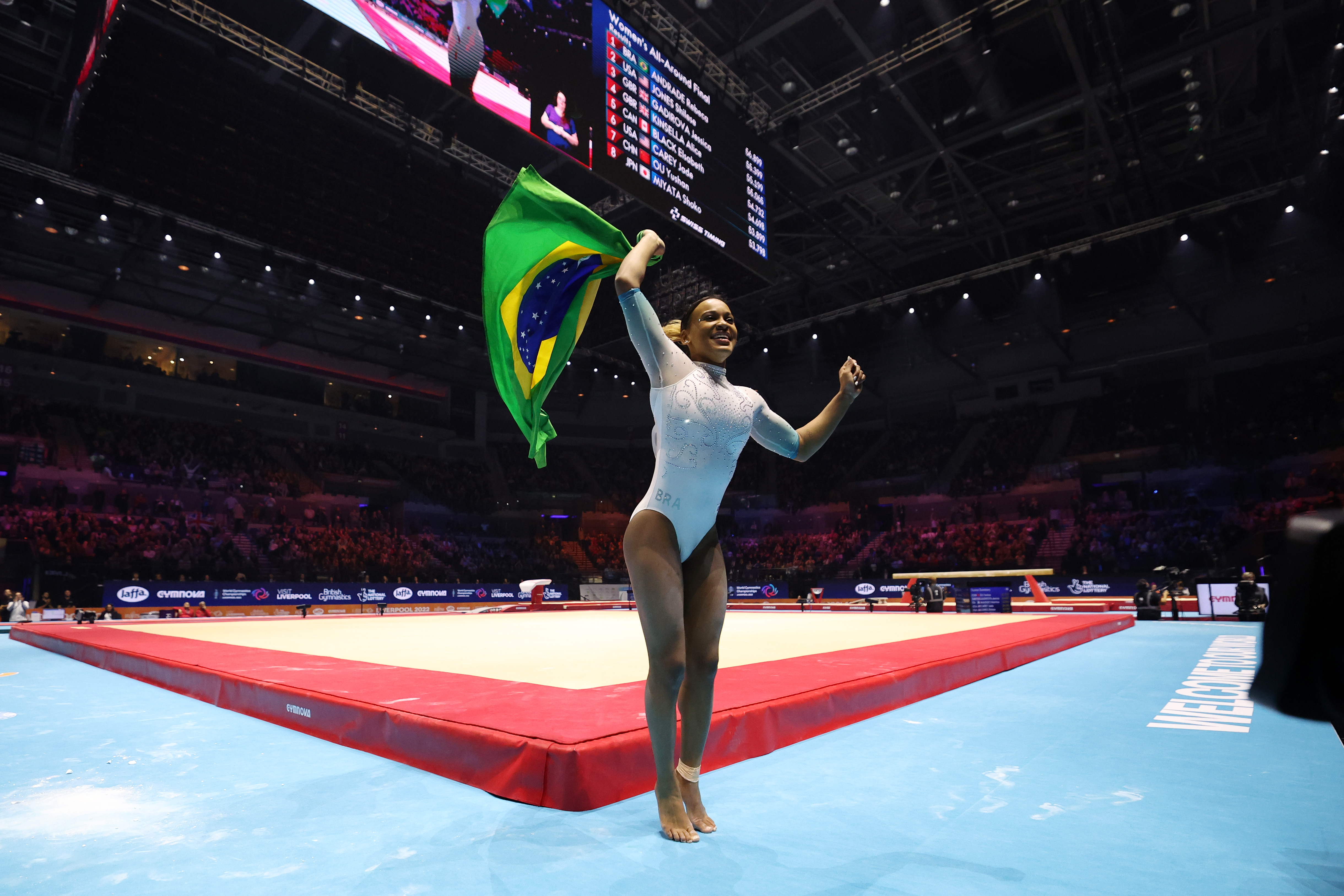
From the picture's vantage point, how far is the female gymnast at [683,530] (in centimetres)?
179

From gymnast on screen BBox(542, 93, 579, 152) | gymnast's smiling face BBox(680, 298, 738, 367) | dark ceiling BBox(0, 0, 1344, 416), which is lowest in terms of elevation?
gymnast's smiling face BBox(680, 298, 738, 367)

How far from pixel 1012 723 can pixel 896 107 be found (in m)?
12.5

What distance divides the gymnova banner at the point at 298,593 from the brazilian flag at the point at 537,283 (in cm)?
1560

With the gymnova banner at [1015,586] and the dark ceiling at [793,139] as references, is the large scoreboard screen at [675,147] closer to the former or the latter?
the dark ceiling at [793,139]

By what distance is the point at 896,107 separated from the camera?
12617 millimetres

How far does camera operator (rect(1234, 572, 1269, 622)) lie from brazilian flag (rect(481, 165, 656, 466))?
11.6 m

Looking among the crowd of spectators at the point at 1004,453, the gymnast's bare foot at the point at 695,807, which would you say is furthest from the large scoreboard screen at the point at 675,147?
the crowd of spectators at the point at 1004,453

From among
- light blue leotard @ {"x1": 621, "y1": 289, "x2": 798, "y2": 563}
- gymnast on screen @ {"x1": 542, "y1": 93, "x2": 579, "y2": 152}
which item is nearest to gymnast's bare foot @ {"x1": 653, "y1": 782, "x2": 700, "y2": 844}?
light blue leotard @ {"x1": 621, "y1": 289, "x2": 798, "y2": 563}

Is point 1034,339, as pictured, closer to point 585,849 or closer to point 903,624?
point 903,624

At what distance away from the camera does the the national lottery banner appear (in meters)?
21.0

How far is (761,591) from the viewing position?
21547 millimetres

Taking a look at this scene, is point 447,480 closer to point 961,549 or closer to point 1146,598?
point 961,549

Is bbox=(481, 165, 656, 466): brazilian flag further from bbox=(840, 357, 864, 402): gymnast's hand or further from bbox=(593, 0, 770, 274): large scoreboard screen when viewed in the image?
bbox=(593, 0, 770, 274): large scoreboard screen

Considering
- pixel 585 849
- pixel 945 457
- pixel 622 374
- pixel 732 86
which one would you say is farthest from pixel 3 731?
pixel 945 457
